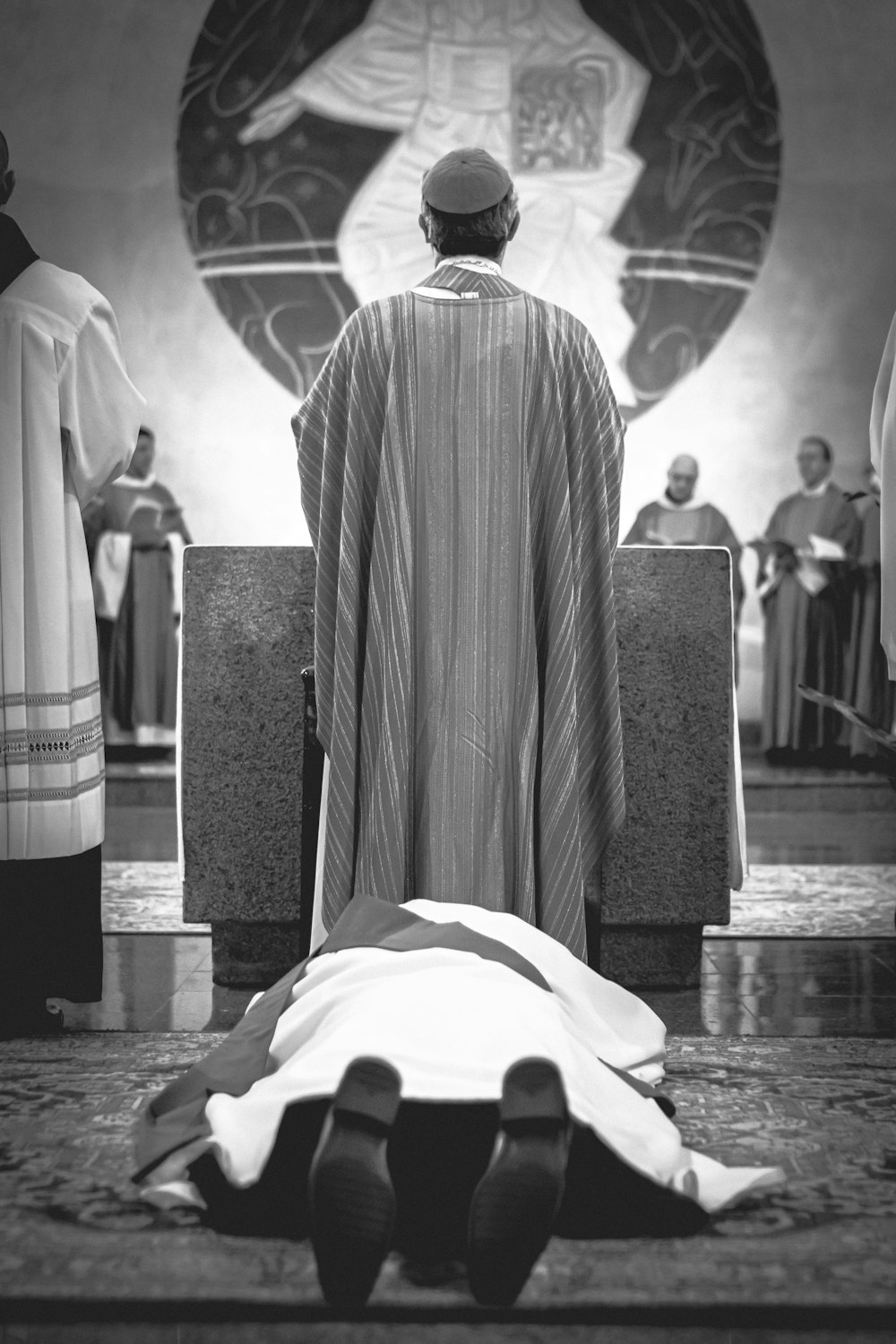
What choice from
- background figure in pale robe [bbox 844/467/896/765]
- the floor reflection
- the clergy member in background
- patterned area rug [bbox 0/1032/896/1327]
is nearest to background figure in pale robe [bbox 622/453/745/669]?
the clergy member in background

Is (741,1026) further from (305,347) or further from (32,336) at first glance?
(305,347)

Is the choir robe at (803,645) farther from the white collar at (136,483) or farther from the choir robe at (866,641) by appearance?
the white collar at (136,483)

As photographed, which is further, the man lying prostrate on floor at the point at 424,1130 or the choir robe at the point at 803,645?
the choir robe at the point at 803,645

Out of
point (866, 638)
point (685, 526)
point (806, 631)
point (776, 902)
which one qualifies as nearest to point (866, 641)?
point (866, 638)

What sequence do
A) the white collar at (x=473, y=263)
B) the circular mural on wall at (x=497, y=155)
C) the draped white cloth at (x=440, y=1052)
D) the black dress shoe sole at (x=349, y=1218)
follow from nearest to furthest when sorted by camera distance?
the black dress shoe sole at (x=349, y=1218) → the draped white cloth at (x=440, y=1052) → the white collar at (x=473, y=263) → the circular mural on wall at (x=497, y=155)

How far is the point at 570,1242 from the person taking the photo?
1.91 m

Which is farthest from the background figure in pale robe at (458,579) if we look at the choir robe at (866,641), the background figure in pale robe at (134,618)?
the background figure in pale robe at (134,618)

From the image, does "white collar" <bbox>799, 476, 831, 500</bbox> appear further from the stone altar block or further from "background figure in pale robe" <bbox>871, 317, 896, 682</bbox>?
the stone altar block

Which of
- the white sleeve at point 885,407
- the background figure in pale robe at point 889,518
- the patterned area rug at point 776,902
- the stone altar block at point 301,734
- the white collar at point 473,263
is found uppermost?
the white collar at point 473,263

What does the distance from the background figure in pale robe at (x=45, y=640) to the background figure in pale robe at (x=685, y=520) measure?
287 inches

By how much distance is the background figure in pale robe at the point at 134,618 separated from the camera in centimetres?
994

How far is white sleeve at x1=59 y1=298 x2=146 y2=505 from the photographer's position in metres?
3.24

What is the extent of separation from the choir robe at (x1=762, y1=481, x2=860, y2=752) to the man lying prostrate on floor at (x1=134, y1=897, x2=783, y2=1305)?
764cm

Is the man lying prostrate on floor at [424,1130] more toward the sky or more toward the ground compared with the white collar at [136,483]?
more toward the ground
